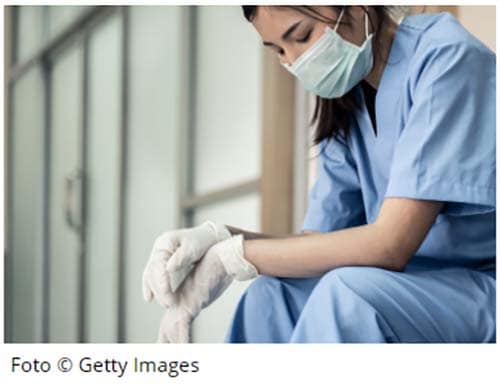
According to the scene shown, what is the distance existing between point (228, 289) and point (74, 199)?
1.34 meters

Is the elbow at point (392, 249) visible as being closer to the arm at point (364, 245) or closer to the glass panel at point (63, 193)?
the arm at point (364, 245)

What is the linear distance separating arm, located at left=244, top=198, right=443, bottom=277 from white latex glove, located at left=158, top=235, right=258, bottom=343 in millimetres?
29

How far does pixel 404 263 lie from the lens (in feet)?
3.81

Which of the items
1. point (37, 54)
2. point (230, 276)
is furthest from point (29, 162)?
point (230, 276)

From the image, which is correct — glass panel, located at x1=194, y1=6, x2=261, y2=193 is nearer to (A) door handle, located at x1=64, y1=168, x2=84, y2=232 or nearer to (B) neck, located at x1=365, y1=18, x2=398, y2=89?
(A) door handle, located at x1=64, y1=168, x2=84, y2=232

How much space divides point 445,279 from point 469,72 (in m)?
0.26

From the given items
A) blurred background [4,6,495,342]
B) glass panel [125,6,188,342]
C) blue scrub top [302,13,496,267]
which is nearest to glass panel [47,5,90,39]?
blurred background [4,6,495,342]

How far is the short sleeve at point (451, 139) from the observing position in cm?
115

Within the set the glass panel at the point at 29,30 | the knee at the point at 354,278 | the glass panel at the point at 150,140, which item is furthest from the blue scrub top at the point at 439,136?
the glass panel at the point at 29,30

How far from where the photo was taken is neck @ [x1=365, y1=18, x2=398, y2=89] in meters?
1.31
